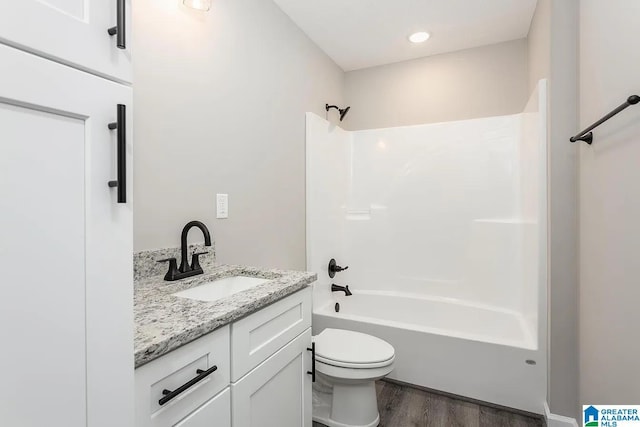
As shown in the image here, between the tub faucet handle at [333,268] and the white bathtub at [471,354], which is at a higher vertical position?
the tub faucet handle at [333,268]

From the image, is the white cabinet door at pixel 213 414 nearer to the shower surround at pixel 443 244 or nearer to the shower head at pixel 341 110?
the shower surround at pixel 443 244

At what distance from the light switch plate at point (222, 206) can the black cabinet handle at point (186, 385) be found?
92cm

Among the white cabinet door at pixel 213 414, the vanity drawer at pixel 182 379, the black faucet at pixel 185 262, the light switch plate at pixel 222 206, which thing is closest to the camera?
the vanity drawer at pixel 182 379

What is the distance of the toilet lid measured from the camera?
166 cm

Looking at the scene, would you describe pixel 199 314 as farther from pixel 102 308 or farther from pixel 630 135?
pixel 630 135

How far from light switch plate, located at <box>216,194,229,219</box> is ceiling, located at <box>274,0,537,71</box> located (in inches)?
54.8

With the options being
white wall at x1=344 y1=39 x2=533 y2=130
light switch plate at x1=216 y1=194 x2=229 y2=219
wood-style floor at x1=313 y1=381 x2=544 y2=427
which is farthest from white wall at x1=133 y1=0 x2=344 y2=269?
wood-style floor at x1=313 y1=381 x2=544 y2=427

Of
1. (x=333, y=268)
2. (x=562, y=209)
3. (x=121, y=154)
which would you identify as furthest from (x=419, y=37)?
(x=121, y=154)

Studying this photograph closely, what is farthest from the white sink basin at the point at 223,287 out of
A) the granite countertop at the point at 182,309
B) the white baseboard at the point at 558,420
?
the white baseboard at the point at 558,420

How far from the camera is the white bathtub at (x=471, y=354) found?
1.90 metres

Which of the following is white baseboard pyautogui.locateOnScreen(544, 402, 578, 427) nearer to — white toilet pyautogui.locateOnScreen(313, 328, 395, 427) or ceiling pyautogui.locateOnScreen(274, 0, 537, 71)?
white toilet pyautogui.locateOnScreen(313, 328, 395, 427)

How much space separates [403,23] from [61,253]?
8.47 feet

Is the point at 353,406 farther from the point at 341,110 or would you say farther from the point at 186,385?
the point at 341,110

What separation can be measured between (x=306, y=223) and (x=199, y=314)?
1.61m
